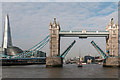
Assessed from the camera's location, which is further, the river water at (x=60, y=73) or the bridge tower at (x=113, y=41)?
the bridge tower at (x=113, y=41)

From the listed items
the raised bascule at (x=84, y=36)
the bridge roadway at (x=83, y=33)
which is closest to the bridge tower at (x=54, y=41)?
the raised bascule at (x=84, y=36)

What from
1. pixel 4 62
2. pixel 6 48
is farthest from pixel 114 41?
pixel 6 48

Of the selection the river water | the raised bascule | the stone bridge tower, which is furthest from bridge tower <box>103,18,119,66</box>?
the stone bridge tower

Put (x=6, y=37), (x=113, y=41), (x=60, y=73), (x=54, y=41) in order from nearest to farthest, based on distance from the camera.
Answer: (x=60, y=73)
(x=113, y=41)
(x=54, y=41)
(x=6, y=37)

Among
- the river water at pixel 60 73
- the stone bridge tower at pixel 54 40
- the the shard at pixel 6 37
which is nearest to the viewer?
the river water at pixel 60 73

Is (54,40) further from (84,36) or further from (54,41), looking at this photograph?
(84,36)

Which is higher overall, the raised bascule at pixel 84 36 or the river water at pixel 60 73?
the raised bascule at pixel 84 36

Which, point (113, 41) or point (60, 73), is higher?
point (113, 41)

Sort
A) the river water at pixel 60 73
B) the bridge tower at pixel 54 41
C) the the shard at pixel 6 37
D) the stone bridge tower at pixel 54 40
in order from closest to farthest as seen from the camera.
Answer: the river water at pixel 60 73
the bridge tower at pixel 54 41
the stone bridge tower at pixel 54 40
the the shard at pixel 6 37

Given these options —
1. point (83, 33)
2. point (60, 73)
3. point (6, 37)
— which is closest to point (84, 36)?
point (83, 33)

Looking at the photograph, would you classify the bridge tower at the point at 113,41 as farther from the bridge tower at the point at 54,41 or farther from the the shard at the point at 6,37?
the the shard at the point at 6,37

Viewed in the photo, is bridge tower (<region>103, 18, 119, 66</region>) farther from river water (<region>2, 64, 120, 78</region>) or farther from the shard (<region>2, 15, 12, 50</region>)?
the shard (<region>2, 15, 12, 50</region>)

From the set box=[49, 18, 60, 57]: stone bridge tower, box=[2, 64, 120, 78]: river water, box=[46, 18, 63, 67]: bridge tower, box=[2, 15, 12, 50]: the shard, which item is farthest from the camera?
box=[2, 15, 12, 50]: the shard

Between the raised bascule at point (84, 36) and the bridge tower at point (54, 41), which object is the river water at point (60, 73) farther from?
the raised bascule at point (84, 36)
